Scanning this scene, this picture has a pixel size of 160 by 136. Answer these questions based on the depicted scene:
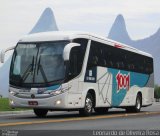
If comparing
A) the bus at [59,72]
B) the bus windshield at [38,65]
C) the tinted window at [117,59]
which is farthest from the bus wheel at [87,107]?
the bus windshield at [38,65]

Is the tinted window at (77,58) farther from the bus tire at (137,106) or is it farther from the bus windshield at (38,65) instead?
the bus tire at (137,106)

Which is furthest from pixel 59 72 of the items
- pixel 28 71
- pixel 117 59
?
pixel 117 59

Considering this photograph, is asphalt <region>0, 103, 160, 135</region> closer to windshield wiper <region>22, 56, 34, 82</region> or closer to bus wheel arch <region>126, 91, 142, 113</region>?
windshield wiper <region>22, 56, 34, 82</region>

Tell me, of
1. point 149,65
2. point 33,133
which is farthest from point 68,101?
point 149,65

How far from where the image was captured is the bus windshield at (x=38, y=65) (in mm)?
21438

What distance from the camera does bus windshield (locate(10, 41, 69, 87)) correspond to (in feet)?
70.3

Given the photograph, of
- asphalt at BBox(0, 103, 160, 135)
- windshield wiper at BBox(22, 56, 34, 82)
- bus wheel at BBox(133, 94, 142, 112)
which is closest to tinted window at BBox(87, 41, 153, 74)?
bus wheel at BBox(133, 94, 142, 112)

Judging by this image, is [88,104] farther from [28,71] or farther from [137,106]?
[137,106]

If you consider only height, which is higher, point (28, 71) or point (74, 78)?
point (28, 71)

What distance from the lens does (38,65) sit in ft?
71.0

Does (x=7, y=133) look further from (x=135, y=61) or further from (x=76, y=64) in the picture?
(x=135, y=61)

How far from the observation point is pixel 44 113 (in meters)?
24.0

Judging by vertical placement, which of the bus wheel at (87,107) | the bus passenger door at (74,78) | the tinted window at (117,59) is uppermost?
the tinted window at (117,59)

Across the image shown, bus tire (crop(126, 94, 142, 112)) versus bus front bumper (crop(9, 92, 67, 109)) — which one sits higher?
bus front bumper (crop(9, 92, 67, 109))
